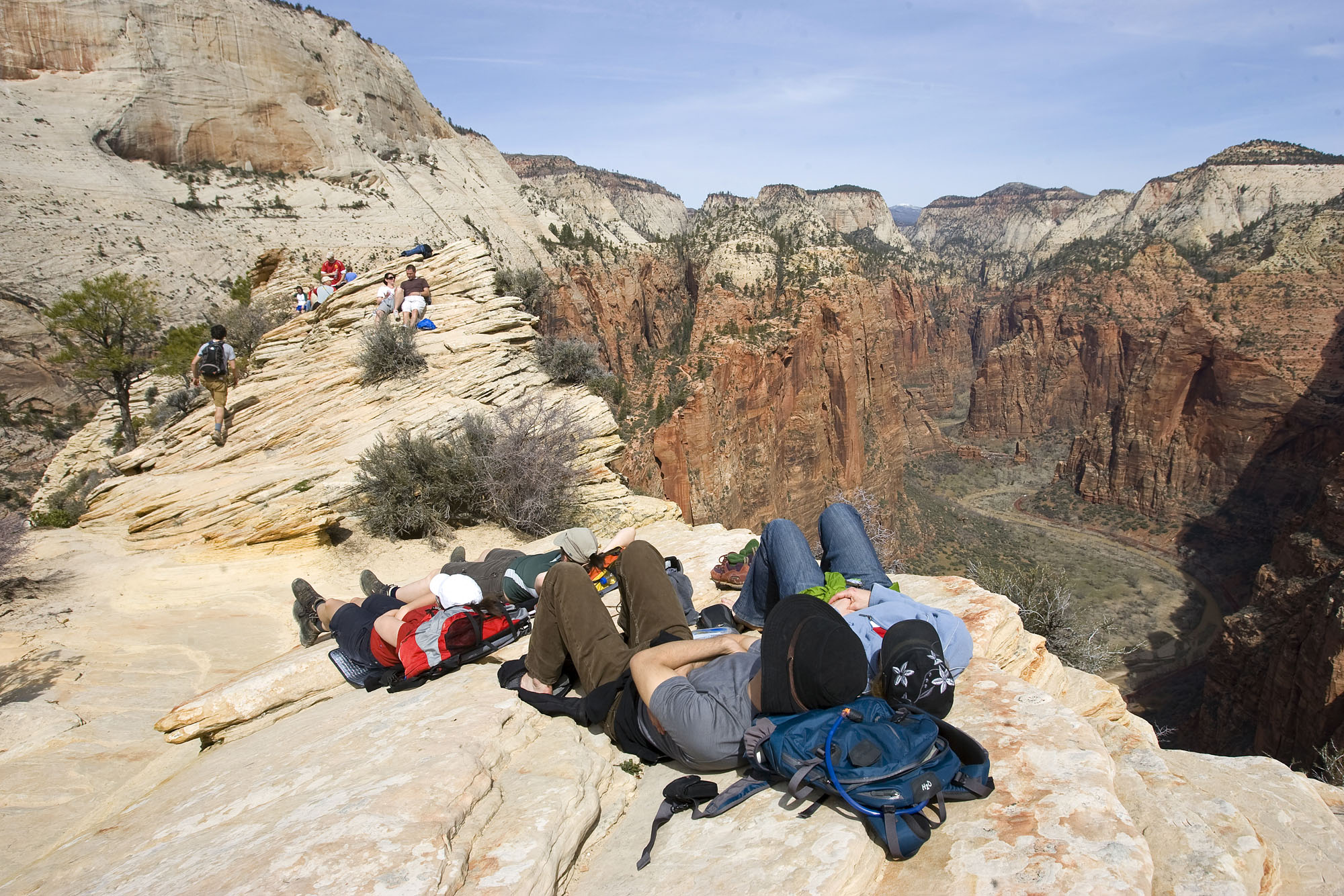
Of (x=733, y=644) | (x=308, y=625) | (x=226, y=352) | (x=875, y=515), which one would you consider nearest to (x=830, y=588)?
(x=733, y=644)

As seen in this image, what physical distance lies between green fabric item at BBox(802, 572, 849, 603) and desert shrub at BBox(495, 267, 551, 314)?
951cm

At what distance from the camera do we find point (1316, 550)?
17.4 m

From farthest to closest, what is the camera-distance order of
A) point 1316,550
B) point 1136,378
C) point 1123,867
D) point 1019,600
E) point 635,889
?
point 1136,378 < point 1316,550 < point 1019,600 < point 635,889 < point 1123,867

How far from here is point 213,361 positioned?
368 inches

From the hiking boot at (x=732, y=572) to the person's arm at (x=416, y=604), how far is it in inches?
94.8

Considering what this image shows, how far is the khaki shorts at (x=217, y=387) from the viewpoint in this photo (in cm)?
934

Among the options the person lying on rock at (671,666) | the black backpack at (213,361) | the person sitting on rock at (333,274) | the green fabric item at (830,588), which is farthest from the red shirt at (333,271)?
the green fabric item at (830,588)

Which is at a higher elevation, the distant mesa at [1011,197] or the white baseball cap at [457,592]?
the distant mesa at [1011,197]

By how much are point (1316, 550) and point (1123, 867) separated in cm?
2254

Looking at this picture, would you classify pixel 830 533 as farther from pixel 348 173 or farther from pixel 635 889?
pixel 348 173

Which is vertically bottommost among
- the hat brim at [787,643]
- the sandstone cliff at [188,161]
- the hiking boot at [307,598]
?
the hiking boot at [307,598]

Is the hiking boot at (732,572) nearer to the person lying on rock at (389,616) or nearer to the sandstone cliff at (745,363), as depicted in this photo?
the person lying on rock at (389,616)

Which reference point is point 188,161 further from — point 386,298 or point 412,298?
point 412,298

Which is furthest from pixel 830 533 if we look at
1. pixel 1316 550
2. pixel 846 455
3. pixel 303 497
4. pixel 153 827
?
pixel 846 455
